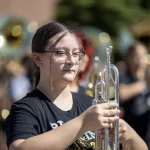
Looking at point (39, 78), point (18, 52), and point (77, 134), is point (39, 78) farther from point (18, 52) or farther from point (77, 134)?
point (18, 52)

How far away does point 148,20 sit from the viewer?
27.9 metres

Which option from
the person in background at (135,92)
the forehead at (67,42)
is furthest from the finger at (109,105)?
the person in background at (135,92)

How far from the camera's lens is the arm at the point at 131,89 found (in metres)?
7.62

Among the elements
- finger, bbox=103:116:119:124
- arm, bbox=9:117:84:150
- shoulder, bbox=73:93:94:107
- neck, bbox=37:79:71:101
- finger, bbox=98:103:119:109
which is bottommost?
arm, bbox=9:117:84:150

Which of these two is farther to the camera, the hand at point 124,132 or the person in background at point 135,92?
the person in background at point 135,92

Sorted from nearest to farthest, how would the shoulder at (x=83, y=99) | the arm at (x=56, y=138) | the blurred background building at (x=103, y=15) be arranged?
1. the arm at (x=56, y=138)
2. the shoulder at (x=83, y=99)
3. the blurred background building at (x=103, y=15)

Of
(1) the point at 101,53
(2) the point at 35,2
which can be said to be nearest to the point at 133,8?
(2) the point at 35,2

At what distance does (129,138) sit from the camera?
10.1 feet

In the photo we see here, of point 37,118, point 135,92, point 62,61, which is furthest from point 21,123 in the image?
point 135,92

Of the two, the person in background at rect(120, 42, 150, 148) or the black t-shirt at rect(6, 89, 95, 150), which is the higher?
the black t-shirt at rect(6, 89, 95, 150)

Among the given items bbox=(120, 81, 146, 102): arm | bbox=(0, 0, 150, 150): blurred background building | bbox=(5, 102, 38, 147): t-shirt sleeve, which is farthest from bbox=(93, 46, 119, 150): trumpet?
bbox=(0, 0, 150, 150): blurred background building

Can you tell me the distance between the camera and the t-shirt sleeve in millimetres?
2881

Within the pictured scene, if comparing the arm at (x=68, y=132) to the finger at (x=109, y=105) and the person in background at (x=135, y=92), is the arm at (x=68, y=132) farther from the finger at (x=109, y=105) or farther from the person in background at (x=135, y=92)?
the person in background at (x=135, y=92)

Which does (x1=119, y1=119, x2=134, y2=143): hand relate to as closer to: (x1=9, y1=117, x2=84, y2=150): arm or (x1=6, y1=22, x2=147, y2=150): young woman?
(x1=6, y1=22, x2=147, y2=150): young woman
